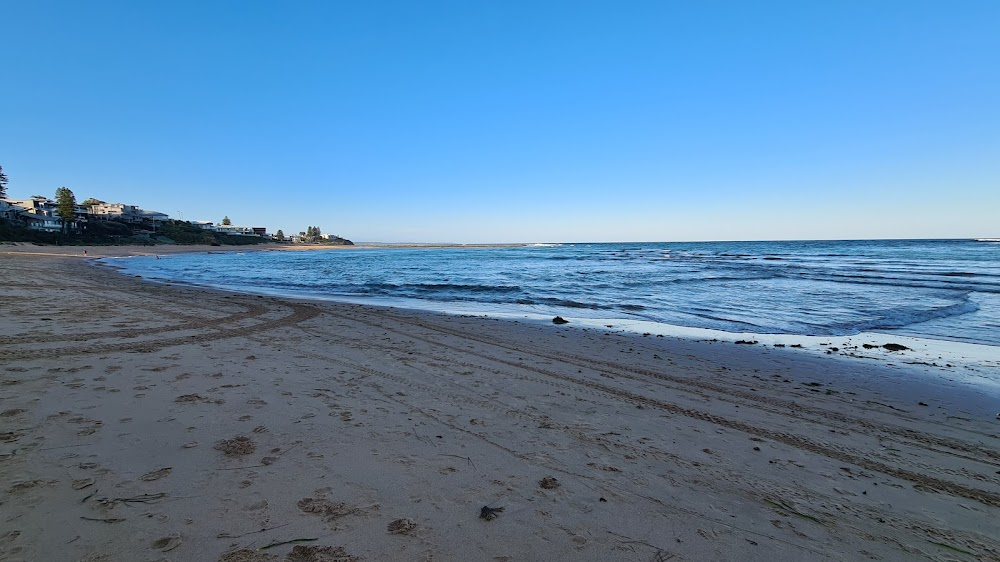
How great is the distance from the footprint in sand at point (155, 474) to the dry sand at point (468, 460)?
3 centimetres

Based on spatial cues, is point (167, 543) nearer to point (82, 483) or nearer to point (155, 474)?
point (155, 474)

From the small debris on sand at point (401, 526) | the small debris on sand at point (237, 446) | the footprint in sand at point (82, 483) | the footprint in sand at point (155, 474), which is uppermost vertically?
the footprint in sand at point (82, 483)

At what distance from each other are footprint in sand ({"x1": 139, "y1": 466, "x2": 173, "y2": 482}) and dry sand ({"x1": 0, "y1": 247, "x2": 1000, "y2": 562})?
28 millimetres

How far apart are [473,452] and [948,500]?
4.13m

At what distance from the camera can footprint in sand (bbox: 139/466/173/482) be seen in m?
3.15

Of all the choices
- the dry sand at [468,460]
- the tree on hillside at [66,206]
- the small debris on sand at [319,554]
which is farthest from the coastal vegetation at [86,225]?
the small debris on sand at [319,554]

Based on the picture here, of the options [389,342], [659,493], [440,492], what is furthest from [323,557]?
[389,342]

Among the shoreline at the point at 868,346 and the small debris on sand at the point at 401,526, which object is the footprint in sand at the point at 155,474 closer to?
the small debris on sand at the point at 401,526

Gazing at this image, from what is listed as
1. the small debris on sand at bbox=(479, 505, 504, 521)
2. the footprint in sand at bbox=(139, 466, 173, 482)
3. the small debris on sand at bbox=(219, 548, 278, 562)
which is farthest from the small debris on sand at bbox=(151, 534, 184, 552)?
the small debris on sand at bbox=(479, 505, 504, 521)

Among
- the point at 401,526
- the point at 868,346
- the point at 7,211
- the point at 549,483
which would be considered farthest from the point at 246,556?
the point at 7,211

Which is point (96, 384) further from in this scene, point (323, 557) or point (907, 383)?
point (907, 383)

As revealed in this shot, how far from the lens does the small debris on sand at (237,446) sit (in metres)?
3.63

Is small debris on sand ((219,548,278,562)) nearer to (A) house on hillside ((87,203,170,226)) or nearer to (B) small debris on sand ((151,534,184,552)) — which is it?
(B) small debris on sand ((151,534,184,552))

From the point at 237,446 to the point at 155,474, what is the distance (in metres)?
0.62
